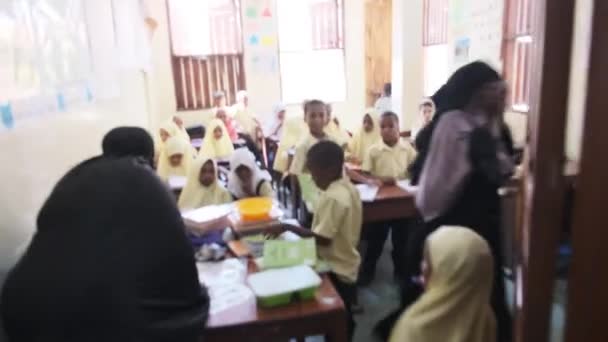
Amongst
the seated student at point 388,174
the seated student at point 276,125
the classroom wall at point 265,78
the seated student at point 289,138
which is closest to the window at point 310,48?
the classroom wall at point 265,78

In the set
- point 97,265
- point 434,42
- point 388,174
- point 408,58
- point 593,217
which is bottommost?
point 388,174

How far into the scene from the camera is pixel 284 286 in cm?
177

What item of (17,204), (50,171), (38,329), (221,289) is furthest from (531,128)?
(50,171)

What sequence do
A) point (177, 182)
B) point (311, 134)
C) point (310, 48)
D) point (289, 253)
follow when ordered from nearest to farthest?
point (289, 253), point (177, 182), point (311, 134), point (310, 48)

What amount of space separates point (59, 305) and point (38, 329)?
10 centimetres

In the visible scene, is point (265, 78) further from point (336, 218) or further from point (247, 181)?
point (336, 218)

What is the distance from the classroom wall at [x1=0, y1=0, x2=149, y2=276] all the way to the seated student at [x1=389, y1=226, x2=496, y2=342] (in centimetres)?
128

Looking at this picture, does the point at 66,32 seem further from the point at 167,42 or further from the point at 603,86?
the point at 167,42

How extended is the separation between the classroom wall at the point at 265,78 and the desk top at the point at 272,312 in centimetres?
527

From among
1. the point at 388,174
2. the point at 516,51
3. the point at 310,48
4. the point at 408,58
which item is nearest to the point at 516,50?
the point at 516,51

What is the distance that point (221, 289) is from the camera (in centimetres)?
189

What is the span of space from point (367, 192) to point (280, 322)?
5.32 ft

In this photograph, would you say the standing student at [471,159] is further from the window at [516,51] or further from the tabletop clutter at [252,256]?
the window at [516,51]

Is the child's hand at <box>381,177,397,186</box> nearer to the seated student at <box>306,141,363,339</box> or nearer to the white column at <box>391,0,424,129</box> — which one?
the seated student at <box>306,141,363,339</box>
